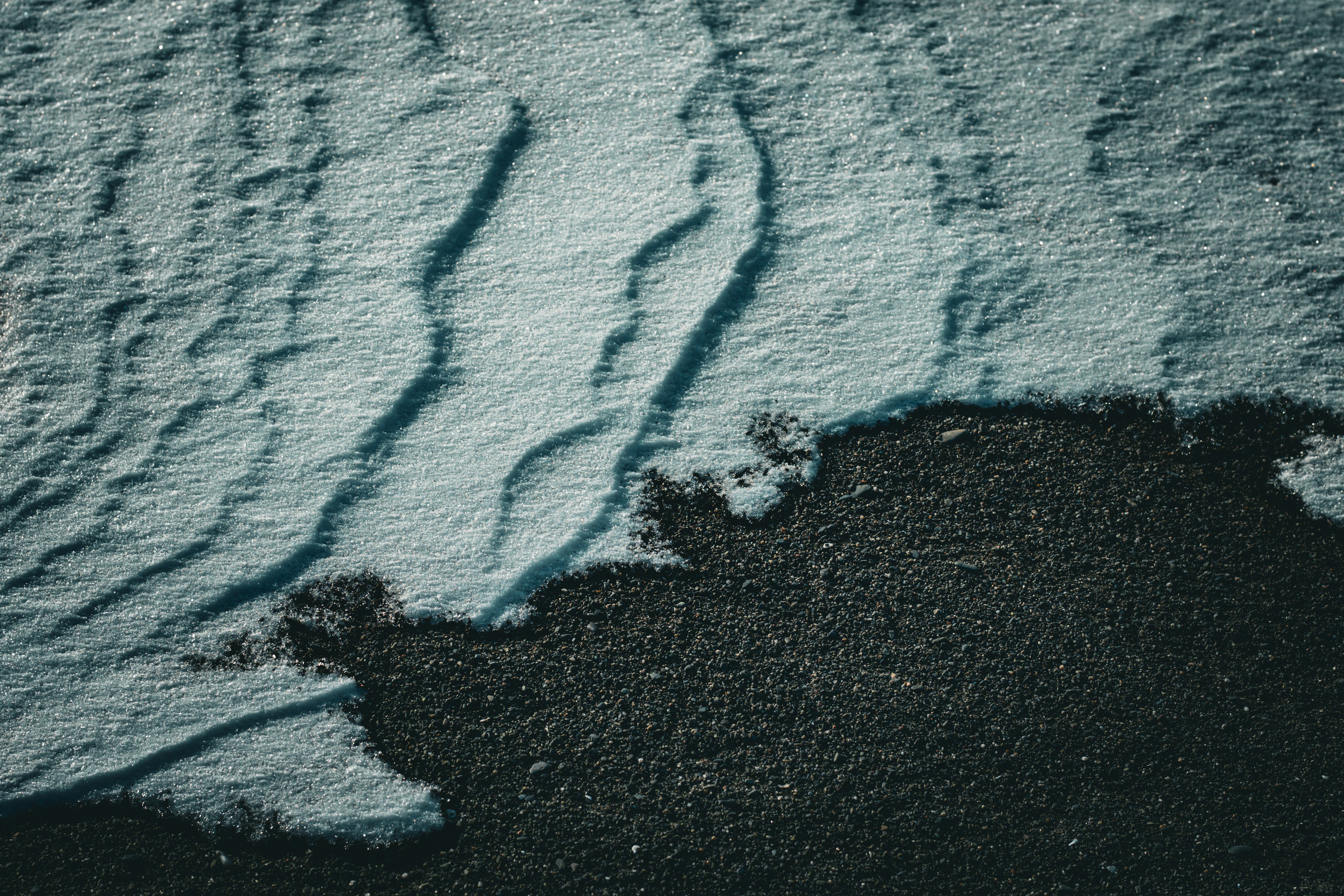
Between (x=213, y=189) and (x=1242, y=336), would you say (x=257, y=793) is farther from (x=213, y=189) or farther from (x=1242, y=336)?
(x=1242, y=336)

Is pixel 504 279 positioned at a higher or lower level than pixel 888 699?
higher

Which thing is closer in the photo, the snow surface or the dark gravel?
the dark gravel

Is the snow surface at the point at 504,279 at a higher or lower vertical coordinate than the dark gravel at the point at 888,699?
higher

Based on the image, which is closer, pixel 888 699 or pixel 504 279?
pixel 888 699

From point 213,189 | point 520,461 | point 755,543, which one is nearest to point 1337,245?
point 755,543

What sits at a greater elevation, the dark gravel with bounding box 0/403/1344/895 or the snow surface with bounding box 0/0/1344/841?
the snow surface with bounding box 0/0/1344/841
